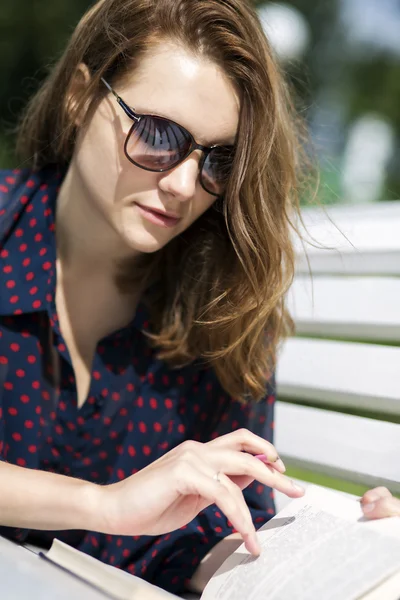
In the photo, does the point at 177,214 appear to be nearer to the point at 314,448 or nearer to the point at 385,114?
the point at 314,448

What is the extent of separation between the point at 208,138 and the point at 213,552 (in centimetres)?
84

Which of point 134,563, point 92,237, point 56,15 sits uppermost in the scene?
Answer: point 56,15

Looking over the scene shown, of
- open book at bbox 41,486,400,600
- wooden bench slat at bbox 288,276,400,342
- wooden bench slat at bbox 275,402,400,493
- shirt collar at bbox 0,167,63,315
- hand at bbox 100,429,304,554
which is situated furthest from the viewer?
wooden bench slat at bbox 288,276,400,342

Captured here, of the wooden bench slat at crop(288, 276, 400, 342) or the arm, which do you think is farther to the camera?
the wooden bench slat at crop(288, 276, 400, 342)

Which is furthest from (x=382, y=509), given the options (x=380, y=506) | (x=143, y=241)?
(x=143, y=241)

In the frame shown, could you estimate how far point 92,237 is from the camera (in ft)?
5.47

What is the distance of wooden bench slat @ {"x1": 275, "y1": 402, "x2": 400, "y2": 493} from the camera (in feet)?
5.92

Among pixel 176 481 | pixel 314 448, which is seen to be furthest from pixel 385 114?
pixel 176 481

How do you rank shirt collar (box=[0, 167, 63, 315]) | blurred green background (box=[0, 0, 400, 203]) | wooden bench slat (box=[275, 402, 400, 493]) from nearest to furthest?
shirt collar (box=[0, 167, 63, 315]) → wooden bench slat (box=[275, 402, 400, 493]) → blurred green background (box=[0, 0, 400, 203])

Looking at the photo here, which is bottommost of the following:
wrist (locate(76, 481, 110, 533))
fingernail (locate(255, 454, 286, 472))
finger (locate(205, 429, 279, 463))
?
wrist (locate(76, 481, 110, 533))

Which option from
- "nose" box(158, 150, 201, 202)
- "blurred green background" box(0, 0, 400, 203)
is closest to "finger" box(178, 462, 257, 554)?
"nose" box(158, 150, 201, 202)

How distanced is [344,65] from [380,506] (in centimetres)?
1203

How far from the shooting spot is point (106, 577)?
3.55ft

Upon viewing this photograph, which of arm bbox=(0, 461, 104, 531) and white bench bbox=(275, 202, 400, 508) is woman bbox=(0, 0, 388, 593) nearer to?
arm bbox=(0, 461, 104, 531)
